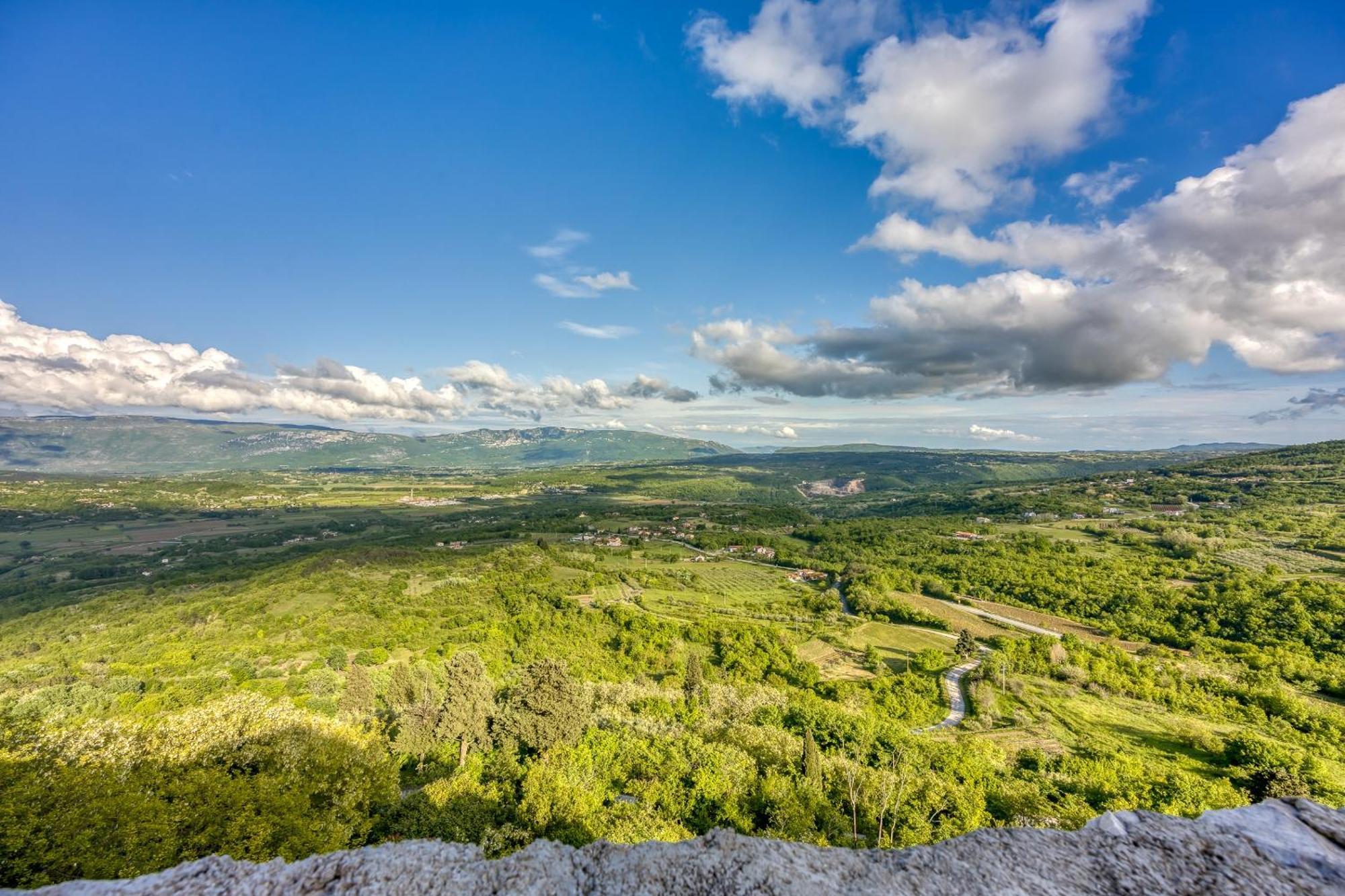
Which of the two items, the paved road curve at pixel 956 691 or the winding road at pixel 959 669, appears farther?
the winding road at pixel 959 669

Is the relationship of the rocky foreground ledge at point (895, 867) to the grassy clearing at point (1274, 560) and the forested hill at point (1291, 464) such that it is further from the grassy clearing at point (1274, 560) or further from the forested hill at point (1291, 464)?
the forested hill at point (1291, 464)

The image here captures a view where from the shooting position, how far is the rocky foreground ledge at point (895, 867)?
4.15 meters

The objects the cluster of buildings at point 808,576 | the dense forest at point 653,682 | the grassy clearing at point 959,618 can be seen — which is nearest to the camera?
the dense forest at point 653,682

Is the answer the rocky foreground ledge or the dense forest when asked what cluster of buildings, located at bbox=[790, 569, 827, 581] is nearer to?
the dense forest

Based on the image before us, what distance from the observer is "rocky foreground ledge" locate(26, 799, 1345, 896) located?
4.15 meters

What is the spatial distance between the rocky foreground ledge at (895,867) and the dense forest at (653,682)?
8623 mm

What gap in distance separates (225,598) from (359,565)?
47.4 feet

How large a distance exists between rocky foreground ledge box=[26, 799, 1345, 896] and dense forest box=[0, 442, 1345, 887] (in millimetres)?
8623

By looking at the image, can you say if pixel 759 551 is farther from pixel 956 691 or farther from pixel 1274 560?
pixel 1274 560

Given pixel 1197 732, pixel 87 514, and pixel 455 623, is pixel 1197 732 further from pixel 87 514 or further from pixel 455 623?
pixel 87 514

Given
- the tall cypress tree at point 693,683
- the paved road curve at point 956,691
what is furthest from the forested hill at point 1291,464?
the tall cypress tree at point 693,683

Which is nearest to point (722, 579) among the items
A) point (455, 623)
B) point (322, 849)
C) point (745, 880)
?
point (455, 623)

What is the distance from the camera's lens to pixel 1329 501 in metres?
83.1

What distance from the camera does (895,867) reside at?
186 inches
